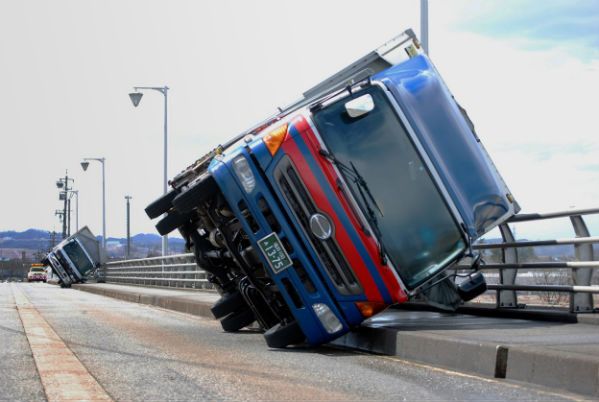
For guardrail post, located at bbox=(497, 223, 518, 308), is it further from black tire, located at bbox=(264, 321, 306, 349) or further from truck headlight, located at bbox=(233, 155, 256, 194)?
truck headlight, located at bbox=(233, 155, 256, 194)

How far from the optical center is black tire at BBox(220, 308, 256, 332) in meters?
11.4

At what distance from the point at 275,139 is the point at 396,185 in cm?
111

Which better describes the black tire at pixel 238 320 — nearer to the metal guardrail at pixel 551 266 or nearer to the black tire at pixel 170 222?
the black tire at pixel 170 222

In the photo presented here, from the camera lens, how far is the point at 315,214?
27.6 feet

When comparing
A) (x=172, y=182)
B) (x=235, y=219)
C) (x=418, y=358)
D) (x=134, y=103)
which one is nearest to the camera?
(x=418, y=358)

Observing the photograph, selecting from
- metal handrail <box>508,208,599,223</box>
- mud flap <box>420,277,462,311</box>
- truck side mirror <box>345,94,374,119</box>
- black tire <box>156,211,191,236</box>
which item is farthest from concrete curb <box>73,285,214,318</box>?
truck side mirror <box>345,94,374,119</box>

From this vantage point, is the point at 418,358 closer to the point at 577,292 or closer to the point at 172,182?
the point at 577,292

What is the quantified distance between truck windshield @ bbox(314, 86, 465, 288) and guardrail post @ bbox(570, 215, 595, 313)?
1.66 m

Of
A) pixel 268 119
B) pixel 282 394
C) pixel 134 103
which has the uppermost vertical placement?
pixel 134 103

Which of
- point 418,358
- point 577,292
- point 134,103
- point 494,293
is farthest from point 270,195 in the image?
point 134,103

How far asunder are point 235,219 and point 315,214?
1.17 metres

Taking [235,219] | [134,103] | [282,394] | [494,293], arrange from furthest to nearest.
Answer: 1. [134,103]
2. [494,293]
3. [235,219]
4. [282,394]

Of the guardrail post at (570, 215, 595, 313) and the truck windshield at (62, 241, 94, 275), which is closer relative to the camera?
the guardrail post at (570, 215, 595, 313)

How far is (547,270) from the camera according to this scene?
33.0 ft
